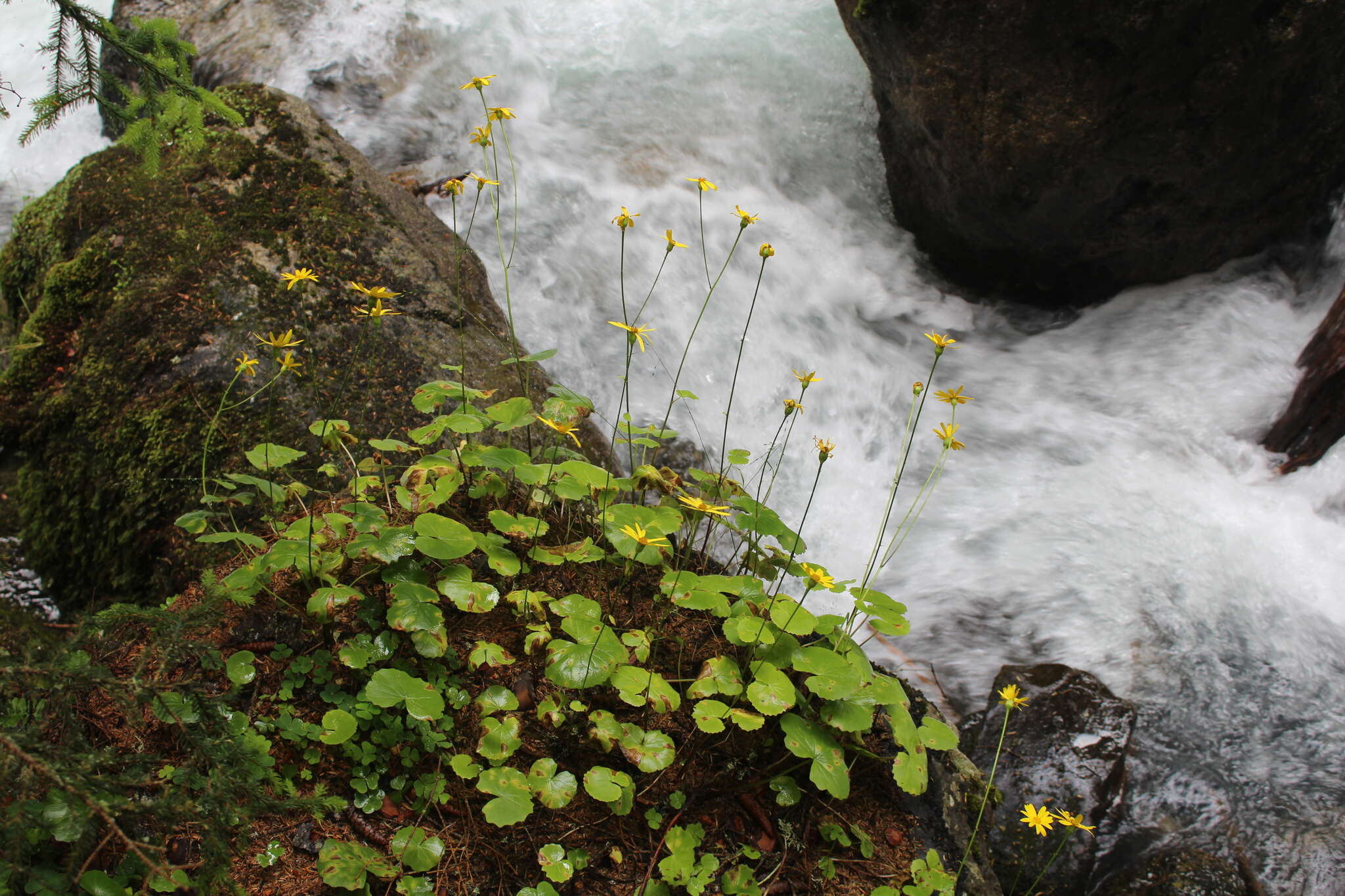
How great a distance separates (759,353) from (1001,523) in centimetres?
162

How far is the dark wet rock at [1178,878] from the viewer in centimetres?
259

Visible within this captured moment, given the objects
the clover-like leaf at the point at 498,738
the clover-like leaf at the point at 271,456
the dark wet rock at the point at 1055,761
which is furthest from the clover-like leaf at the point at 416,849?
the dark wet rock at the point at 1055,761

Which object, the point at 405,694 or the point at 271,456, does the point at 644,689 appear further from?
the point at 271,456

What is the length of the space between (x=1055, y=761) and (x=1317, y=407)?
262 cm

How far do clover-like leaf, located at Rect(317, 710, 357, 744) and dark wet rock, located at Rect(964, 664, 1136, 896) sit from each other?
2.09 m

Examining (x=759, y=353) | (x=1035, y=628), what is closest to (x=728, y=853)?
(x=1035, y=628)

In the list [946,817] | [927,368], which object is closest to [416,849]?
[946,817]

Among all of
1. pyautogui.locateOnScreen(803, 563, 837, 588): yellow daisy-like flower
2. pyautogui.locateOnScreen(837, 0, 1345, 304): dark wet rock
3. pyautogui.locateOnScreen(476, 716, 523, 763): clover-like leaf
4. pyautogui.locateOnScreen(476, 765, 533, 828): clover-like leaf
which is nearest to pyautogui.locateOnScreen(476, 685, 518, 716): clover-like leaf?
pyautogui.locateOnScreen(476, 716, 523, 763): clover-like leaf

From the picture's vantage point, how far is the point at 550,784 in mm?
1660

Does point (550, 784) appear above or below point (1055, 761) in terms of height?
above

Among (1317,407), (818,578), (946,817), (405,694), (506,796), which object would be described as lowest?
(946,817)

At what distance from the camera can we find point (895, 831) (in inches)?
75.2

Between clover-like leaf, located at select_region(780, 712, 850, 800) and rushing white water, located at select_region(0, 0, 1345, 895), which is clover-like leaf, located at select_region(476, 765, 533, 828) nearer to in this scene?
clover-like leaf, located at select_region(780, 712, 850, 800)

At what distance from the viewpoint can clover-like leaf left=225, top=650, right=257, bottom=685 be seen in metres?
1.72
